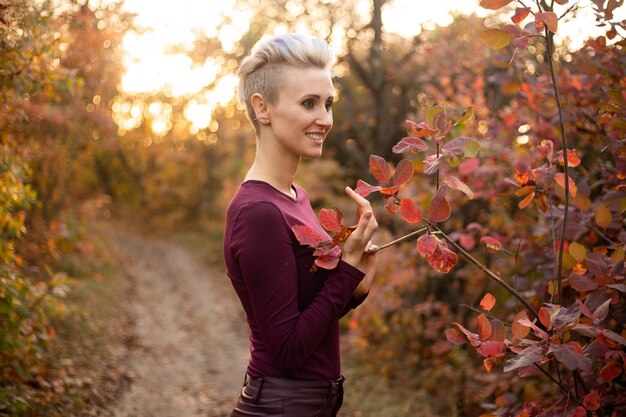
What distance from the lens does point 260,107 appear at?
1914mm

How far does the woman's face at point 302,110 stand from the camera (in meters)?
1.85

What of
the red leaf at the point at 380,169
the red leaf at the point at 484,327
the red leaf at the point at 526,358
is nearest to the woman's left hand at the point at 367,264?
the red leaf at the point at 380,169

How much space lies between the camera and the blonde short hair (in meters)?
1.86

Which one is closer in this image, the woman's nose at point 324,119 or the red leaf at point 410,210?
the red leaf at point 410,210

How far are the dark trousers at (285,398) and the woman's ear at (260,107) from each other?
803 millimetres

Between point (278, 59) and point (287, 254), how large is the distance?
2.08ft

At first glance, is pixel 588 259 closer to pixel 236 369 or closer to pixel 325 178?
pixel 236 369

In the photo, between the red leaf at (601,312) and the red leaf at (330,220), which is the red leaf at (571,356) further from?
the red leaf at (330,220)

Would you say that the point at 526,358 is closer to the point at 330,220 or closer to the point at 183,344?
the point at 330,220

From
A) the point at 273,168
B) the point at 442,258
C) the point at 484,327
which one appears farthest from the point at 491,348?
the point at 273,168

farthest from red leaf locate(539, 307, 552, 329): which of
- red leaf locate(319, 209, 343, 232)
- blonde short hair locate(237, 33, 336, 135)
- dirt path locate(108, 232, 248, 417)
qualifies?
dirt path locate(108, 232, 248, 417)

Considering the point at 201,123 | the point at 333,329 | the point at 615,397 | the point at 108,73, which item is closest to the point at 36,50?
the point at 333,329

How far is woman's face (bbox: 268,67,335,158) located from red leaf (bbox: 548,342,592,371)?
0.87m

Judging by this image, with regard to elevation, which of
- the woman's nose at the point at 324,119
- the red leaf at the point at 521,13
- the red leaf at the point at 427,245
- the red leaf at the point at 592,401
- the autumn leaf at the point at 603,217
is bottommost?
the red leaf at the point at 592,401
